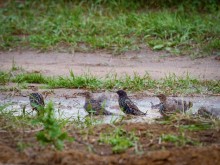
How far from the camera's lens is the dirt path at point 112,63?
38.4 ft

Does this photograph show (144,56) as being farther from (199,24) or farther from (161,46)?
(199,24)

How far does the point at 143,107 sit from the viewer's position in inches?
370

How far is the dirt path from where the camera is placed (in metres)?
11.7

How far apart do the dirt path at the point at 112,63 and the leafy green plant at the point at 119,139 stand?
4.29 m

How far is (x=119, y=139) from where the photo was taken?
22.0ft

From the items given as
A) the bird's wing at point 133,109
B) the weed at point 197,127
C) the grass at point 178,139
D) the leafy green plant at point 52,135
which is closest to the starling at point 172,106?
the bird's wing at point 133,109

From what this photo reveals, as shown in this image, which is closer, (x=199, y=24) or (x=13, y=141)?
(x=13, y=141)

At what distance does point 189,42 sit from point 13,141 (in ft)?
23.3

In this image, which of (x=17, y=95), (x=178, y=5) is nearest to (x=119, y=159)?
(x=17, y=95)

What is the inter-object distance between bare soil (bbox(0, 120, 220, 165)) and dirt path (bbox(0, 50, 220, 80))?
4.21 meters

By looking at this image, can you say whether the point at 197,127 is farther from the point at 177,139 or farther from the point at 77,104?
the point at 77,104

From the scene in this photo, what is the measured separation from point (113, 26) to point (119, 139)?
770 cm

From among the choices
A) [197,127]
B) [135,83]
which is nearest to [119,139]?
[197,127]

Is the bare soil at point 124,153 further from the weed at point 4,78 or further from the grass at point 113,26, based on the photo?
the grass at point 113,26
